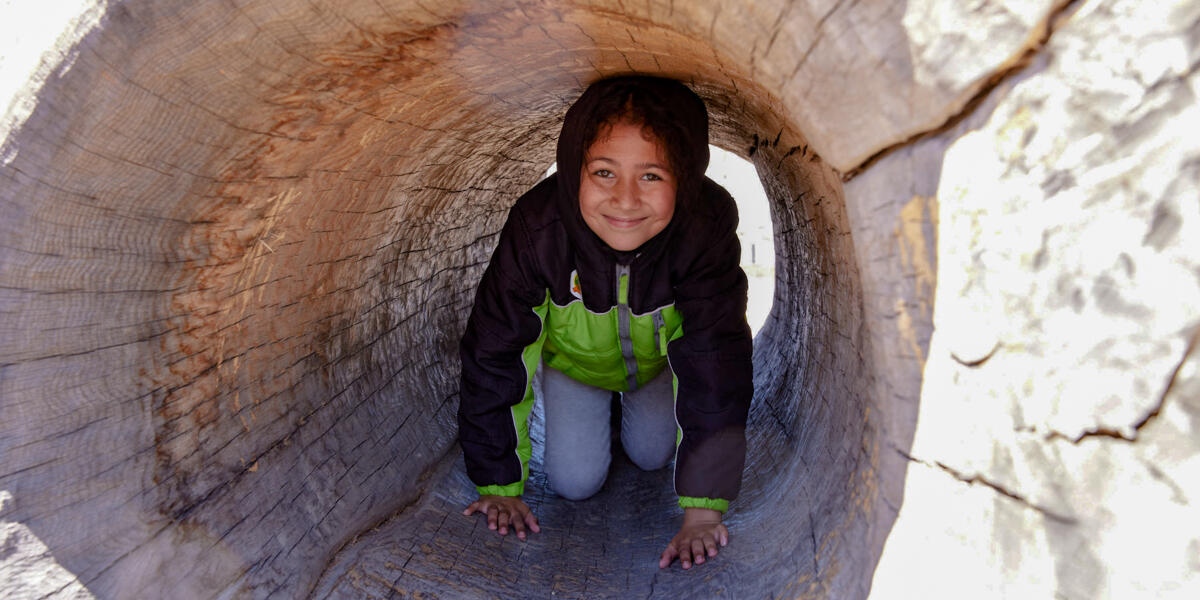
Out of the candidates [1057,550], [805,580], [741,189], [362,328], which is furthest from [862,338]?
[741,189]

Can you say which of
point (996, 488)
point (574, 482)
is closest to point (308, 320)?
point (574, 482)

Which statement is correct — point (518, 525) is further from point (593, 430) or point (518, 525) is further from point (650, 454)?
point (650, 454)

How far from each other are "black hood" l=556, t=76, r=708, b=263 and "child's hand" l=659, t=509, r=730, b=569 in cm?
80

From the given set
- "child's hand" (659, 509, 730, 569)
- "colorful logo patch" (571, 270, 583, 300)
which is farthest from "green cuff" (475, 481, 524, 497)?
"colorful logo patch" (571, 270, 583, 300)

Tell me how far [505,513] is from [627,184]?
118 cm

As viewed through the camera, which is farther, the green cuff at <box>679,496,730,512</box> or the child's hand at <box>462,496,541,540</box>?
the child's hand at <box>462,496,541,540</box>

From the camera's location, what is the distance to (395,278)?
10.5 ft

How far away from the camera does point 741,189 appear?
947cm

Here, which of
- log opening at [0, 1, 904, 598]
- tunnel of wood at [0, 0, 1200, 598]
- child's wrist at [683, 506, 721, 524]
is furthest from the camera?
child's wrist at [683, 506, 721, 524]

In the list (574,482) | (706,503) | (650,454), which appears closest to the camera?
(706,503)

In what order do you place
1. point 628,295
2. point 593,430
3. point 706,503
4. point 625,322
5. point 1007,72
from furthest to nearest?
point 593,430 → point 625,322 → point 628,295 → point 706,503 → point 1007,72

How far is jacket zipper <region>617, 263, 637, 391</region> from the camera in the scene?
2.52 m

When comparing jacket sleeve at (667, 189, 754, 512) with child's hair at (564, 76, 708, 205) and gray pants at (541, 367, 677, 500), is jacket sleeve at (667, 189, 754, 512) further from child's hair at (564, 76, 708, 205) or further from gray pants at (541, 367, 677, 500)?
gray pants at (541, 367, 677, 500)

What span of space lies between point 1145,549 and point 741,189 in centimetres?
871
